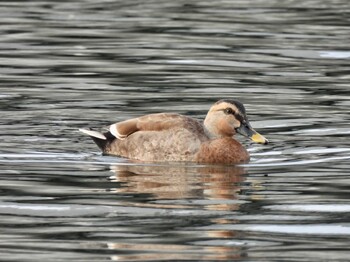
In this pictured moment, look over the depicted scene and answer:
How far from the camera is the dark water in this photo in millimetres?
10867

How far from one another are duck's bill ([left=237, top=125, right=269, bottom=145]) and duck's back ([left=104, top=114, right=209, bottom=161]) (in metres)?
0.38

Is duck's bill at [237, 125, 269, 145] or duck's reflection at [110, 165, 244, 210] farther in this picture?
A: duck's bill at [237, 125, 269, 145]

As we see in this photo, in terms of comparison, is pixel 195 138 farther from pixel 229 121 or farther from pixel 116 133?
pixel 116 133

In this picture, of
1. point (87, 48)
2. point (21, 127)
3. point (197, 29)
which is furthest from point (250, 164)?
point (197, 29)

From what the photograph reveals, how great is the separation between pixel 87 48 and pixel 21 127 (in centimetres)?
775

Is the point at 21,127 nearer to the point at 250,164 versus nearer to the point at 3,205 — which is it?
the point at 250,164

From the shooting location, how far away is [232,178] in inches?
551

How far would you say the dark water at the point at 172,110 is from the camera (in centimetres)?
1087

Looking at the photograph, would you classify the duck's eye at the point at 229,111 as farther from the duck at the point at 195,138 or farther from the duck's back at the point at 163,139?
the duck's back at the point at 163,139

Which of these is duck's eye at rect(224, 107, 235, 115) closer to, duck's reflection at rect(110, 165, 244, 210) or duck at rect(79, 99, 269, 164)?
duck at rect(79, 99, 269, 164)

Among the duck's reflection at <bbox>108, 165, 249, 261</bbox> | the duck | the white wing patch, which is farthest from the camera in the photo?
the white wing patch

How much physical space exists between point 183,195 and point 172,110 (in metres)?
5.92

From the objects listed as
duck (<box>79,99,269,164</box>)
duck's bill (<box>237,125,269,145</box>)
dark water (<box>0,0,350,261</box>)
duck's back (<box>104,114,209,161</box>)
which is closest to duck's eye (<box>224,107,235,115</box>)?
duck (<box>79,99,269,164</box>)

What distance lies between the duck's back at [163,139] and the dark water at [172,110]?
24 centimetres
